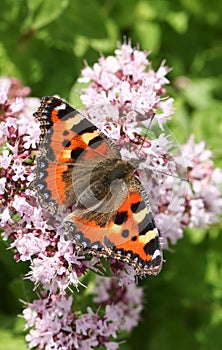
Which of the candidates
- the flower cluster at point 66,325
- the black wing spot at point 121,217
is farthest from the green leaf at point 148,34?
the black wing spot at point 121,217

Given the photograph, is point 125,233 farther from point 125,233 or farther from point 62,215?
point 62,215

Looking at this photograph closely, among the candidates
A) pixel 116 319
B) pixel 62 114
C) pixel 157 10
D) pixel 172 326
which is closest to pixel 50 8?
pixel 157 10

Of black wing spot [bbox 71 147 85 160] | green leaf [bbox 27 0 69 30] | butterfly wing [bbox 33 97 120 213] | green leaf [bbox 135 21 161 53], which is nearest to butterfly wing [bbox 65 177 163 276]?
butterfly wing [bbox 33 97 120 213]

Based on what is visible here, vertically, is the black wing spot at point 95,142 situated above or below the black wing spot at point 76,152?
above

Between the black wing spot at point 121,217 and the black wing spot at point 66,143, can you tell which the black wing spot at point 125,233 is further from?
the black wing spot at point 66,143

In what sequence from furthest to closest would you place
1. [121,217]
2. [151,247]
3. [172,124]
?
[172,124] < [121,217] < [151,247]

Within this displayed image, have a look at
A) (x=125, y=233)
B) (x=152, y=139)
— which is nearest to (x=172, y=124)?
(x=152, y=139)

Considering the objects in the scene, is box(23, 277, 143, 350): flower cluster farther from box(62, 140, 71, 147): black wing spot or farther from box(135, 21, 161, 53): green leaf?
box(135, 21, 161, 53): green leaf

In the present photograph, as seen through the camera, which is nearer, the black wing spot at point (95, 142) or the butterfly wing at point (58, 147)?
the butterfly wing at point (58, 147)
